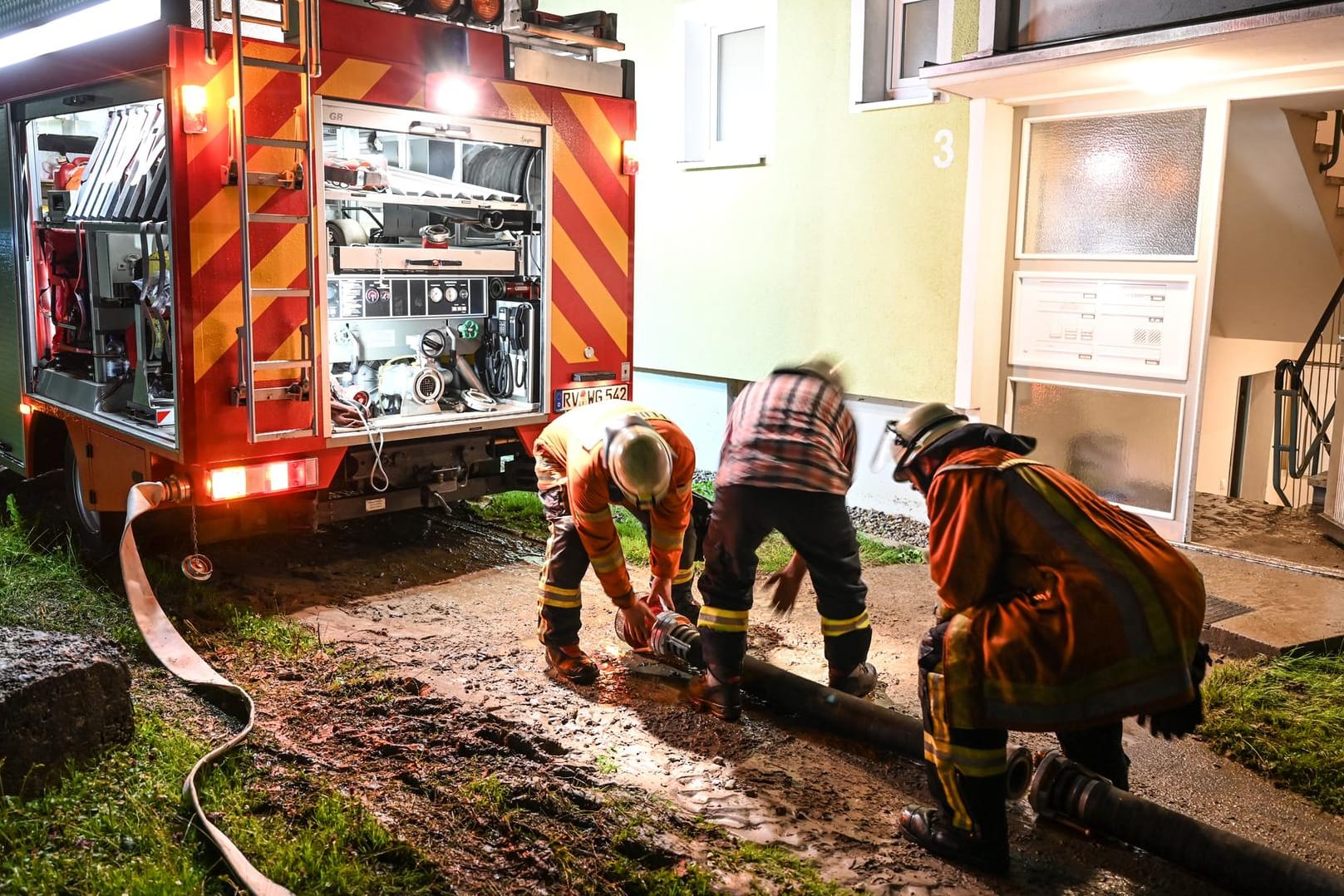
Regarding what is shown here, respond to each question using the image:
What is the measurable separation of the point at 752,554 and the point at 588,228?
289 centimetres

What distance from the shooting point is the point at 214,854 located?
10.8 feet

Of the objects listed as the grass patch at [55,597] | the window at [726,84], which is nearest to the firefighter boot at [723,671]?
the grass patch at [55,597]

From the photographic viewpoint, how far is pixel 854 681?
4625 mm

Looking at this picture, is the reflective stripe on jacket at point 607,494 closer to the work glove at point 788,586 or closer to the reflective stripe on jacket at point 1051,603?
the work glove at point 788,586

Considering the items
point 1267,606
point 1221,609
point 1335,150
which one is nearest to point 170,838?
point 1221,609

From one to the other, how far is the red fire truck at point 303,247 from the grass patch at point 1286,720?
3705mm

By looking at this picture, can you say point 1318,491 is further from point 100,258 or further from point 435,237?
point 100,258

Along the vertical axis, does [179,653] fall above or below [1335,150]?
below

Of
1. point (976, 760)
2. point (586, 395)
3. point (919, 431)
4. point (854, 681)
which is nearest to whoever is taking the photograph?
point (976, 760)

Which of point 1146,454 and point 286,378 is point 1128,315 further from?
point 286,378

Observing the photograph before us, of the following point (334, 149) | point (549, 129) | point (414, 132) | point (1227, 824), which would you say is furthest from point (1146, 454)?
point (334, 149)

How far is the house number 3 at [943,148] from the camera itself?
7.17 meters

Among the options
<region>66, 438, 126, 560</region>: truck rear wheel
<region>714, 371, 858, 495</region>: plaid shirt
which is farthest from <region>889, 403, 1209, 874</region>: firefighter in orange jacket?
<region>66, 438, 126, 560</region>: truck rear wheel

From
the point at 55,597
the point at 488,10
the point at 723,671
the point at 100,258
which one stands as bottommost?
the point at 55,597
